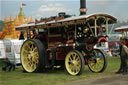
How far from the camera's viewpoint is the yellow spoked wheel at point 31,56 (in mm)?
11547

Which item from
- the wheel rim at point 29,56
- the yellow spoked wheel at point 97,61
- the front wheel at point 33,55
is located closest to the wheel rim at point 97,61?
the yellow spoked wheel at point 97,61

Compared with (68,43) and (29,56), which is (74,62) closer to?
(68,43)

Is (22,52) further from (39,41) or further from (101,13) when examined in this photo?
(101,13)

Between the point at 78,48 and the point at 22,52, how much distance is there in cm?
363

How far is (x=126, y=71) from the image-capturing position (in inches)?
424

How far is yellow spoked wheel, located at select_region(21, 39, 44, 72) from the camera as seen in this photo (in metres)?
11.5

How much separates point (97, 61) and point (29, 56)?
3.72 metres

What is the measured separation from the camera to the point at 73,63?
Result: 10.3 metres

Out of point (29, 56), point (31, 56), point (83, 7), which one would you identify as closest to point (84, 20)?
point (31, 56)

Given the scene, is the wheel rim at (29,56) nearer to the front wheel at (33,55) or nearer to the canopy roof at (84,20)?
the front wheel at (33,55)

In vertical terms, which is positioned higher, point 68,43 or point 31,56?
point 68,43

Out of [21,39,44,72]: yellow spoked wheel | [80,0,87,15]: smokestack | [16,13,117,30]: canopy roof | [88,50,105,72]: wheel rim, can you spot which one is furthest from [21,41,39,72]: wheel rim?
[80,0,87,15]: smokestack

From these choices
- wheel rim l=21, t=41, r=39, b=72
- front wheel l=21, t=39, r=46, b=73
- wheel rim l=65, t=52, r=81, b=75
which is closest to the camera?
wheel rim l=65, t=52, r=81, b=75

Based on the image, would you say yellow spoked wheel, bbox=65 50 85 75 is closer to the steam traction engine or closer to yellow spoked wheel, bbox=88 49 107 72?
the steam traction engine
